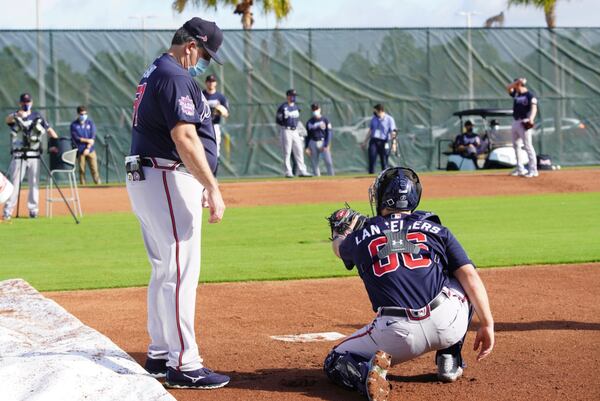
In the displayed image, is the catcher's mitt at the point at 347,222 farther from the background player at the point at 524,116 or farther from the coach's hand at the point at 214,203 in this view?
the background player at the point at 524,116

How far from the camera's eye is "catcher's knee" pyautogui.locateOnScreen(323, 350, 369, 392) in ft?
17.2

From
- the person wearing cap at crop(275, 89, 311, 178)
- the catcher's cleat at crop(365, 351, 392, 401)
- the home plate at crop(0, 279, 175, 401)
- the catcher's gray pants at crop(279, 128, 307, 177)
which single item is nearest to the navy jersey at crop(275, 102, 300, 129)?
the person wearing cap at crop(275, 89, 311, 178)

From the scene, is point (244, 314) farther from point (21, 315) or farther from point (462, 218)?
point (462, 218)

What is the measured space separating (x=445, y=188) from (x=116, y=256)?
1189 cm

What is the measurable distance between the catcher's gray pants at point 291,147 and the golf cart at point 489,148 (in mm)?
5215

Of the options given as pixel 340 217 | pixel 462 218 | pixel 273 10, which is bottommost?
pixel 462 218

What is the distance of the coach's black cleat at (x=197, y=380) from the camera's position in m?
5.49

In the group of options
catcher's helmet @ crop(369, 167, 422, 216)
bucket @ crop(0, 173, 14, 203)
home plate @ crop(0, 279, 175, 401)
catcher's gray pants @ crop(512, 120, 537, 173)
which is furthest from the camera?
catcher's gray pants @ crop(512, 120, 537, 173)

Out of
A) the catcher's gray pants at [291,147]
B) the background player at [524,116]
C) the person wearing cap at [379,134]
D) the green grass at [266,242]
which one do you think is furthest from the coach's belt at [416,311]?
the person wearing cap at [379,134]

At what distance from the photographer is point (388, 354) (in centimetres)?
525

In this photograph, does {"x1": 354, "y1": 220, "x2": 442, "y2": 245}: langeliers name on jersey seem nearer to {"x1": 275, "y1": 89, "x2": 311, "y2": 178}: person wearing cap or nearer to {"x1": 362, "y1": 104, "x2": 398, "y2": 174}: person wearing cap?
{"x1": 275, "y1": 89, "x2": 311, "y2": 178}: person wearing cap

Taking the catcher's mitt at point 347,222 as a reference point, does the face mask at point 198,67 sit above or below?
above

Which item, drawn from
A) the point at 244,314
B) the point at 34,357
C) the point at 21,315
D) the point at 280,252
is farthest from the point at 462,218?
the point at 34,357

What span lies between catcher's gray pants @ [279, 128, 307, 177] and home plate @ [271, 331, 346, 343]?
65.1ft
